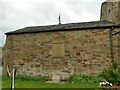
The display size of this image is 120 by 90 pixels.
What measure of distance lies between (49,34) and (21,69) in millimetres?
3628

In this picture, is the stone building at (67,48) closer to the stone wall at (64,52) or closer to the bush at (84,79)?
the stone wall at (64,52)

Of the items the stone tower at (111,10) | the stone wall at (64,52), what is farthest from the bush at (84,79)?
the stone tower at (111,10)

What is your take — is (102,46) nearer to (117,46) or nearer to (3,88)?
(117,46)

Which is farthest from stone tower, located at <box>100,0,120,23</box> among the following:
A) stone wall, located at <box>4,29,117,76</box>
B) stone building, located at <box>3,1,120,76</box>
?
stone wall, located at <box>4,29,117,76</box>

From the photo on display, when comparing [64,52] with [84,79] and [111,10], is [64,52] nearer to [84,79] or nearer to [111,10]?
[84,79]

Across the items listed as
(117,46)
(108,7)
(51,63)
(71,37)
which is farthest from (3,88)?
(108,7)

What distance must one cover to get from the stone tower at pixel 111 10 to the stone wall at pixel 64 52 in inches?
127

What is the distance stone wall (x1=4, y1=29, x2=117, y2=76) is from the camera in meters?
16.4

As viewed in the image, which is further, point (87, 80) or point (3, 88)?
point (87, 80)

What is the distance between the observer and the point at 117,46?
52.9ft

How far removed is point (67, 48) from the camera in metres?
17.4

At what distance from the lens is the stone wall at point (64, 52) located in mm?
16391

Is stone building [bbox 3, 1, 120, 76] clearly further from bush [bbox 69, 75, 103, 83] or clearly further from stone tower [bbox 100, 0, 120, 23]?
bush [bbox 69, 75, 103, 83]

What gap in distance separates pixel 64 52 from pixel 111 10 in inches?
229
